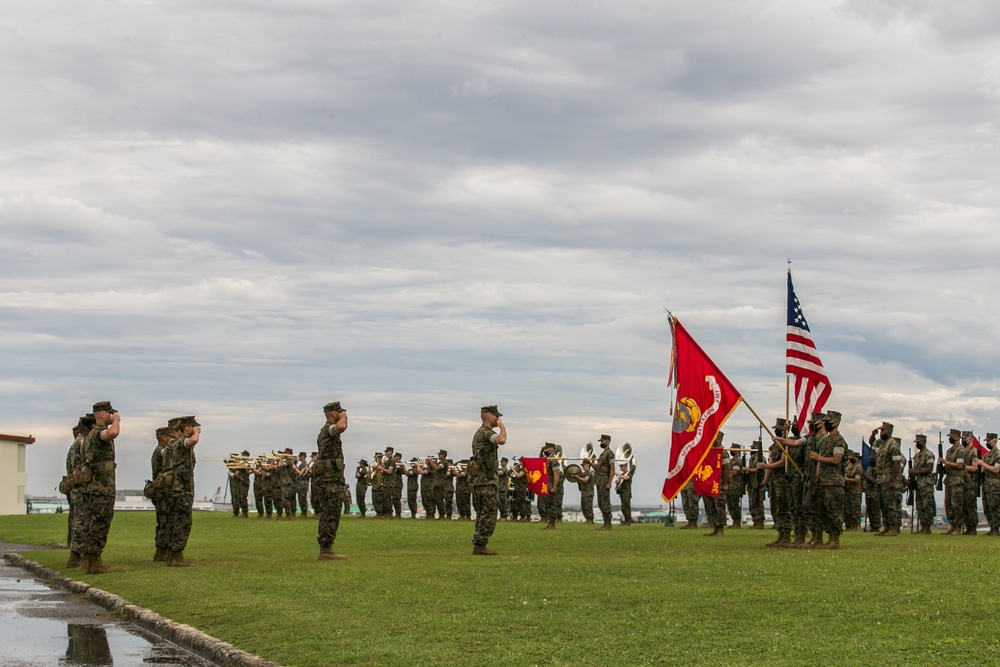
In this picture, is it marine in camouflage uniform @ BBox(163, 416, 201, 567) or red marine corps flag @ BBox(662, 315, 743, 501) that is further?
red marine corps flag @ BBox(662, 315, 743, 501)

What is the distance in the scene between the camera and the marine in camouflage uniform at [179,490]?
19703 mm

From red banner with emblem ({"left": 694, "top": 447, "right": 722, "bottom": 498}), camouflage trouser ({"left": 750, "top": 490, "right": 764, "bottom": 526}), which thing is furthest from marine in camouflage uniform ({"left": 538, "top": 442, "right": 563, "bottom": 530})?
red banner with emblem ({"left": 694, "top": 447, "right": 722, "bottom": 498})

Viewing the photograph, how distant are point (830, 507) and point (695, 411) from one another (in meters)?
2.90

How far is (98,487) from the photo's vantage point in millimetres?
18938

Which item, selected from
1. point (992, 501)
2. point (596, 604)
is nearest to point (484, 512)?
point (596, 604)

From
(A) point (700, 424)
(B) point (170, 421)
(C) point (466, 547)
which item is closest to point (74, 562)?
(B) point (170, 421)

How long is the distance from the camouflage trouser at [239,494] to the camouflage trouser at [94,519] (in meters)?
29.3

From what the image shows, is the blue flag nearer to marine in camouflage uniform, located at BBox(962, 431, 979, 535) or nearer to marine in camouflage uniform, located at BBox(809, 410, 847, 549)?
marine in camouflage uniform, located at BBox(962, 431, 979, 535)

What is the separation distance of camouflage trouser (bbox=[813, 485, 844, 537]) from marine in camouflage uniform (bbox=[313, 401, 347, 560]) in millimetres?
8477

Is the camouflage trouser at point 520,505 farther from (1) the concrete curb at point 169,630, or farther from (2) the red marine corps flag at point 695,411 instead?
(1) the concrete curb at point 169,630

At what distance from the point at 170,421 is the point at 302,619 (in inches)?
360

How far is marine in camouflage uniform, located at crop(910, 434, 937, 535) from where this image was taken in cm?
3058

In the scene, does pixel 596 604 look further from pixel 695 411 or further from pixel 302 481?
pixel 302 481

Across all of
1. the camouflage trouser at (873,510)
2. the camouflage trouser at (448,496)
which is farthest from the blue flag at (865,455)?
the camouflage trouser at (448,496)
